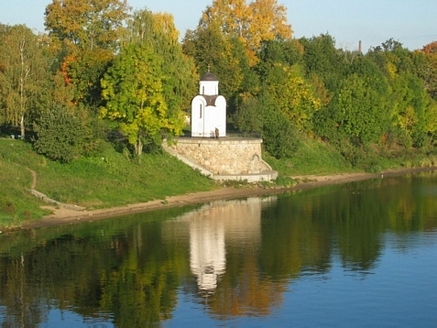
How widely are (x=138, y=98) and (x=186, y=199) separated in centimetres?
777

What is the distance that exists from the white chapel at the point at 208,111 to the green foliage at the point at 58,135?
1204cm

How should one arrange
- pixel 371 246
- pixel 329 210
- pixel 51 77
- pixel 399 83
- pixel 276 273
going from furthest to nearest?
pixel 399 83 < pixel 51 77 < pixel 329 210 < pixel 371 246 < pixel 276 273

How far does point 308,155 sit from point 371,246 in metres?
32.3

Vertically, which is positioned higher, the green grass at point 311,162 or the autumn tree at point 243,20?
the autumn tree at point 243,20

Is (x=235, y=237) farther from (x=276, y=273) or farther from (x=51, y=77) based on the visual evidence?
(x=51, y=77)

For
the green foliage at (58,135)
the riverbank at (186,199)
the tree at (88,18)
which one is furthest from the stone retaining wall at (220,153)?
the tree at (88,18)

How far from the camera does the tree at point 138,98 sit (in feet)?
200

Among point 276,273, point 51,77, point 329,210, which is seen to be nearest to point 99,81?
point 51,77

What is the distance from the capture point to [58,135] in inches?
2216

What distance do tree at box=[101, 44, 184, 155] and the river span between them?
7899 millimetres

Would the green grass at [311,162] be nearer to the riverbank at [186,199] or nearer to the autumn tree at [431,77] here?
the riverbank at [186,199]

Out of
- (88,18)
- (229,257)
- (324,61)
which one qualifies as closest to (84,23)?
(88,18)

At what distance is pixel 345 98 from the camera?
3364 inches

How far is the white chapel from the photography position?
217ft
